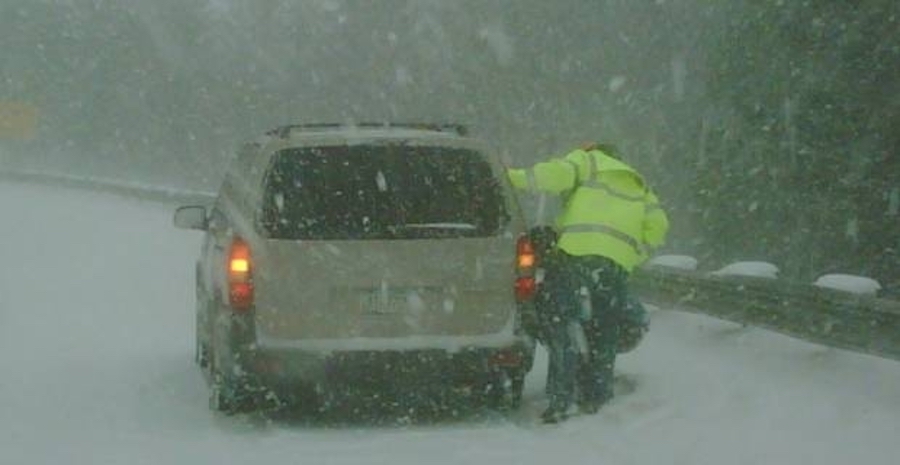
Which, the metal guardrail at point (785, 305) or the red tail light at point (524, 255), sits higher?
the red tail light at point (524, 255)

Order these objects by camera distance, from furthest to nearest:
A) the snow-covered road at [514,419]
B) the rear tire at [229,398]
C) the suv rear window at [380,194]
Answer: the rear tire at [229,398]
the suv rear window at [380,194]
the snow-covered road at [514,419]

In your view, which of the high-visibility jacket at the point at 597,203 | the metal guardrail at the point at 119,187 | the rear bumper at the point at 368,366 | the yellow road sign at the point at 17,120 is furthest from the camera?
the yellow road sign at the point at 17,120

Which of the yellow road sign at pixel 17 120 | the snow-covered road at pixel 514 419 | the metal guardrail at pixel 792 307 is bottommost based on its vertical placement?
the snow-covered road at pixel 514 419

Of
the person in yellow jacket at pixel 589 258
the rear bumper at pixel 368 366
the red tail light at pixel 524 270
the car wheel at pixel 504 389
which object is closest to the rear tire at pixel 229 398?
the rear bumper at pixel 368 366

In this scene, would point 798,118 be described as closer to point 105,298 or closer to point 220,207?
point 105,298

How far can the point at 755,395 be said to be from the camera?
9844mm

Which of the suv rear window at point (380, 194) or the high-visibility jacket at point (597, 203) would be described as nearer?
the suv rear window at point (380, 194)

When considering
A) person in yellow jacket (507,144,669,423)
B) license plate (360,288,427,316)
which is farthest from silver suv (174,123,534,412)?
person in yellow jacket (507,144,669,423)

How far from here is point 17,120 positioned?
78562mm

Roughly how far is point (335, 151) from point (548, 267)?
1517 mm

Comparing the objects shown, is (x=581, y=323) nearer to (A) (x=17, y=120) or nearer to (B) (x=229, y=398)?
(B) (x=229, y=398)

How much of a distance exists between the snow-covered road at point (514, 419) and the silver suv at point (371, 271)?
0.38 metres

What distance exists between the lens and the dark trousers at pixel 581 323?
959 cm

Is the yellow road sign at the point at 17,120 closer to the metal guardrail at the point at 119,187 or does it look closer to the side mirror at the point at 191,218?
the metal guardrail at the point at 119,187
